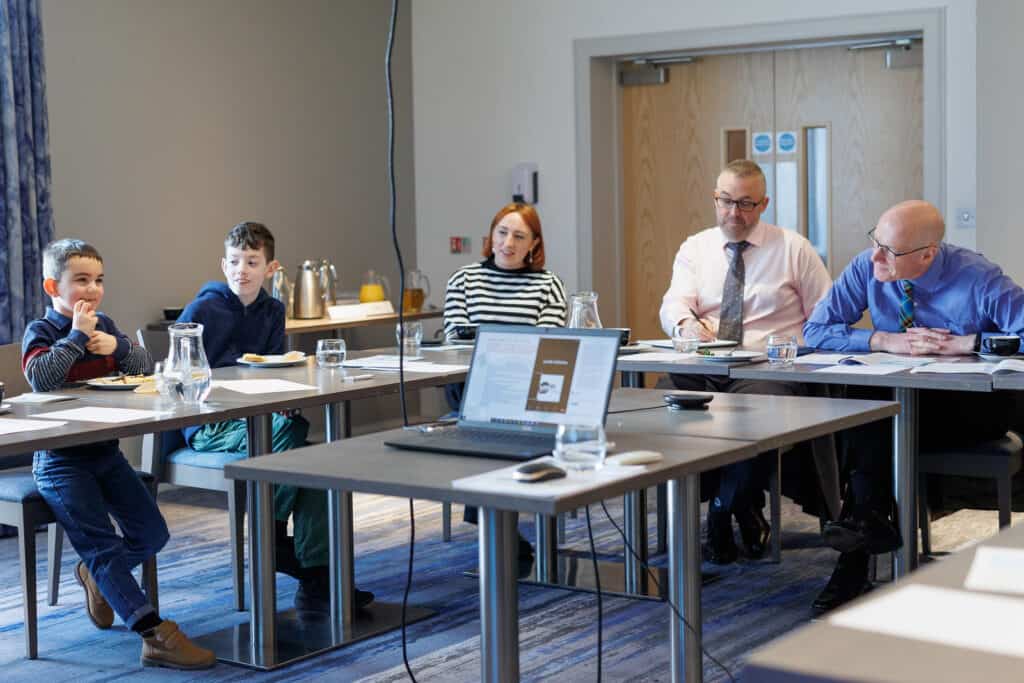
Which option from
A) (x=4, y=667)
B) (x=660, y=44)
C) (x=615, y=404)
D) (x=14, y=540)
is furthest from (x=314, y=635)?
(x=660, y=44)

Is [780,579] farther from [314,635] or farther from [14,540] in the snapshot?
[14,540]

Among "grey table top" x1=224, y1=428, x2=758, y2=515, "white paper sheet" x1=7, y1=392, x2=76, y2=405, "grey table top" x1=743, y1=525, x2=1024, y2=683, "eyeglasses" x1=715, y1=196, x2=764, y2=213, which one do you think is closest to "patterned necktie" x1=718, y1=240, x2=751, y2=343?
"eyeglasses" x1=715, y1=196, x2=764, y2=213

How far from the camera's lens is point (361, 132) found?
21.0 feet

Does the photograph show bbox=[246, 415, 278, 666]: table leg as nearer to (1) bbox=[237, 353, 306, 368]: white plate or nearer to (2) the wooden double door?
(1) bbox=[237, 353, 306, 368]: white plate

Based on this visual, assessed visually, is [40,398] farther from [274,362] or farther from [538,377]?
[538,377]

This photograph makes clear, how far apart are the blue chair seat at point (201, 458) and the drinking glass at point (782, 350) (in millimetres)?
1410

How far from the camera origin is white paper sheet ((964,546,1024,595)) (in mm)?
1359

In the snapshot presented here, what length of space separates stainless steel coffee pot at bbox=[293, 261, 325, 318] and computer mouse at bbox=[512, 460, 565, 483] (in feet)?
11.7

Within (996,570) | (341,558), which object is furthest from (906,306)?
(996,570)

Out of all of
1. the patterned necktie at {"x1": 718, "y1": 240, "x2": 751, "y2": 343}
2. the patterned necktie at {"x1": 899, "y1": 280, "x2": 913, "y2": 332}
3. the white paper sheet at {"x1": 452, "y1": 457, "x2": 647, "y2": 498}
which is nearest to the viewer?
the white paper sheet at {"x1": 452, "y1": 457, "x2": 647, "y2": 498}

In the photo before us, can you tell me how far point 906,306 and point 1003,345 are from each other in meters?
0.38

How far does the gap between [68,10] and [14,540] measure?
193cm

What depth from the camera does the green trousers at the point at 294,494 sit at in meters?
3.47

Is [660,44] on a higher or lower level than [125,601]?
higher
